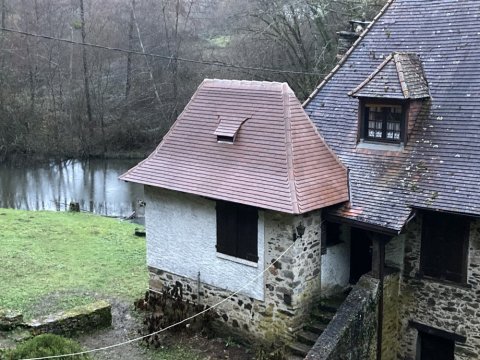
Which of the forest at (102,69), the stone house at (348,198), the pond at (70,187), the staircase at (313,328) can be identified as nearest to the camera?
the stone house at (348,198)

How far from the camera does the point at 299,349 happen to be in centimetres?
1058

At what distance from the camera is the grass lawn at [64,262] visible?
1430cm

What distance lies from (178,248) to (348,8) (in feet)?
54.0

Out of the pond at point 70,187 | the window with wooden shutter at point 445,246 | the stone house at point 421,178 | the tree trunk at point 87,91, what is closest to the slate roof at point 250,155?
the stone house at point 421,178

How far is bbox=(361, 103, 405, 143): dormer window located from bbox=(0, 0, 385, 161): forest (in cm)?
2250

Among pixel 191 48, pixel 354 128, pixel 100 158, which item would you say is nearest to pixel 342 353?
A: pixel 354 128

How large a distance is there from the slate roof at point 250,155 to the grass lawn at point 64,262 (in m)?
4.06

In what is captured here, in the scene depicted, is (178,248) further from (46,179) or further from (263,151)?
(46,179)

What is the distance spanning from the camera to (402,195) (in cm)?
1045

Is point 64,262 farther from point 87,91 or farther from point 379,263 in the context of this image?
point 87,91

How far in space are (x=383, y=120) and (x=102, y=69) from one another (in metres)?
31.4

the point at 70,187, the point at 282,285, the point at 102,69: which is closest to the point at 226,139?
the point at 282,285

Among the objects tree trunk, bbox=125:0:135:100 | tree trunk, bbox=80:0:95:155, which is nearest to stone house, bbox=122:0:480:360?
tree trunk, bbox=80:0:95:155

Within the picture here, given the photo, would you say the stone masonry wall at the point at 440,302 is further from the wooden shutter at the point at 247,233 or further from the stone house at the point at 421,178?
the wooden shutter at the point at 247,233
